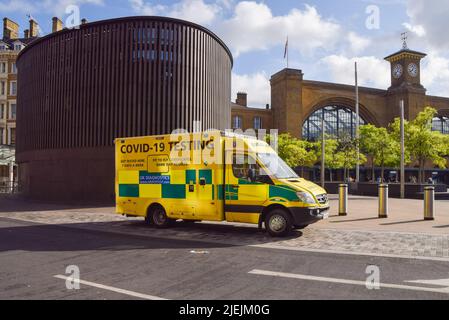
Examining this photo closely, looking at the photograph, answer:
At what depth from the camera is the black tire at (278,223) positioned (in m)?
9.49

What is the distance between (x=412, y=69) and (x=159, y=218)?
5187 centimetres

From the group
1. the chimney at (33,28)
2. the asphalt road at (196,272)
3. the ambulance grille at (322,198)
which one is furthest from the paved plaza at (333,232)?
the chimney at (33,28)

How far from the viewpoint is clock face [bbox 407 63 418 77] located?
170 feet

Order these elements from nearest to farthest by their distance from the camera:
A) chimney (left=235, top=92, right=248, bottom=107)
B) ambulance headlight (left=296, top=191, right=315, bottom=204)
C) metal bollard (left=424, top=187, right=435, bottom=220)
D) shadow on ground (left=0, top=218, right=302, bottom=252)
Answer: shadow on ground (left=0, top=218, right=302, bottom=252)
ambulance headlight (left=296, top=191, right=315, bottom=204)
metal bollard (left=424, top=187, right=435, bottom=220)
chimney (left=235, top=92, right=248, bottom=107)

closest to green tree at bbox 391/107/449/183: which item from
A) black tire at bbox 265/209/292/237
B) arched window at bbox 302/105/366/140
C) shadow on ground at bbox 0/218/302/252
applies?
arched window at bbox 302/105/366/140

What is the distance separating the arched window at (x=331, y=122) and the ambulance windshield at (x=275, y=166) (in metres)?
41.1

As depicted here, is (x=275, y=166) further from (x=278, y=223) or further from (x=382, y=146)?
(x=382, y=146)

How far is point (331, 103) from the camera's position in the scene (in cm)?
5184

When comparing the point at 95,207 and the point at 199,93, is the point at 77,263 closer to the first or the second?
the point at 95,207

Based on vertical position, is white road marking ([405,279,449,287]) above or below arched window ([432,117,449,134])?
below

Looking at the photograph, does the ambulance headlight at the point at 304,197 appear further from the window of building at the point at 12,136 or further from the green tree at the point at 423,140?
the window of building at the point at 12,136

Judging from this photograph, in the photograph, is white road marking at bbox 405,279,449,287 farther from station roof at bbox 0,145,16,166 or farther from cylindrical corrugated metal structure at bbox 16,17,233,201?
station roof at bbox 0,145,16,166

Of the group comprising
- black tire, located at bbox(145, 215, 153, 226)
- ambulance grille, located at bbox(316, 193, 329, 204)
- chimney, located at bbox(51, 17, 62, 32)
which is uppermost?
chimney, located at bbox(51, 17, 62, 32)

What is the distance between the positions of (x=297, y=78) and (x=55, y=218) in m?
39.5
